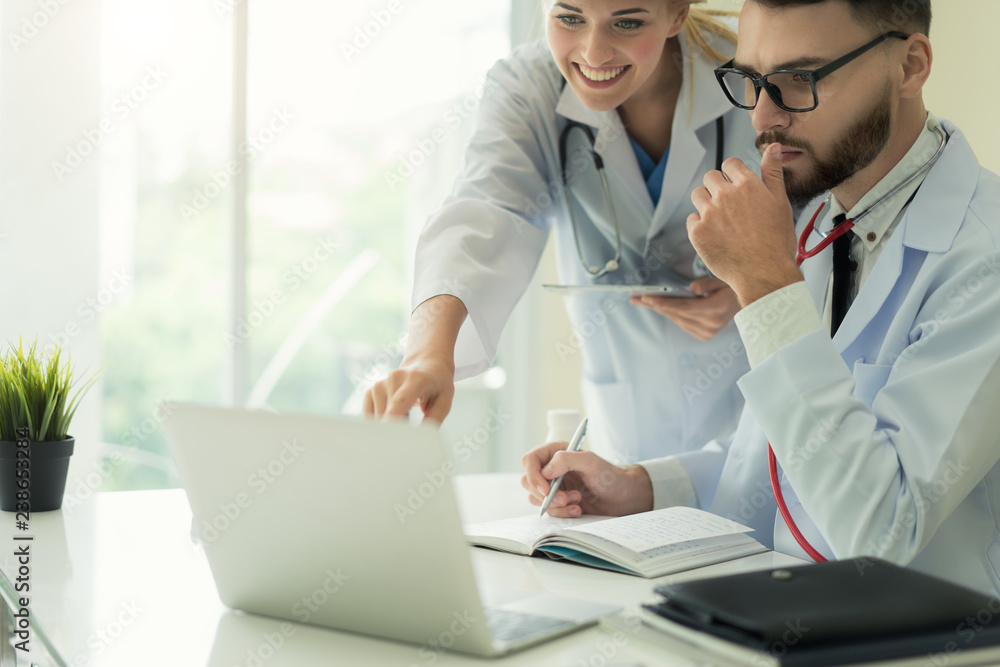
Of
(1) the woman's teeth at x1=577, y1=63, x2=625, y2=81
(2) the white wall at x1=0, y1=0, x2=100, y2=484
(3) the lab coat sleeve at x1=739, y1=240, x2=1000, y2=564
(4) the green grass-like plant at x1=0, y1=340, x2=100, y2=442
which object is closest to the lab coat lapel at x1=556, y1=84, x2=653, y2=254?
(1) the woman's teeth at x1=577, y1=63, x2=625, y2=81

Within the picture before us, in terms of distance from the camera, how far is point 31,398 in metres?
1.50

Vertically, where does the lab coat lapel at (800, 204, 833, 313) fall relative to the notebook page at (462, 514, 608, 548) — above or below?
above

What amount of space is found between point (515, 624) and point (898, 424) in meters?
0.55

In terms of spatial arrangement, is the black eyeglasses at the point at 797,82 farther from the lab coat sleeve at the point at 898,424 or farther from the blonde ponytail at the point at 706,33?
the blonde ponytail at the point at 706,33

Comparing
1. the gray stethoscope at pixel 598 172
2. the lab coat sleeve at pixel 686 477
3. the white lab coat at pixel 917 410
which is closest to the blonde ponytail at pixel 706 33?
the gray stethoscope at pixel 598 172

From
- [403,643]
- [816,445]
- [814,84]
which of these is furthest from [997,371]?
[403,643]

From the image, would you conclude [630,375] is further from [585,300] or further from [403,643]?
[403,643]

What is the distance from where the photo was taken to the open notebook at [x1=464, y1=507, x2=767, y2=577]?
1.11 meters

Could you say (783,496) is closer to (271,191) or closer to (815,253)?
(815,253)

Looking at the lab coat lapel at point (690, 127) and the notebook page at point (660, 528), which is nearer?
the notebook page at point (660, 528)

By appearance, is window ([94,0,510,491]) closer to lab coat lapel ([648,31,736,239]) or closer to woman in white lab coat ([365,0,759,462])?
woman in white lab coat ([365,0,759,462])

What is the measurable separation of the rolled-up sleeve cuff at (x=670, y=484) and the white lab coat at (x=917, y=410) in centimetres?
34

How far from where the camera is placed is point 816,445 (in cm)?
110

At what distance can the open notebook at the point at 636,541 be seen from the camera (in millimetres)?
1108
